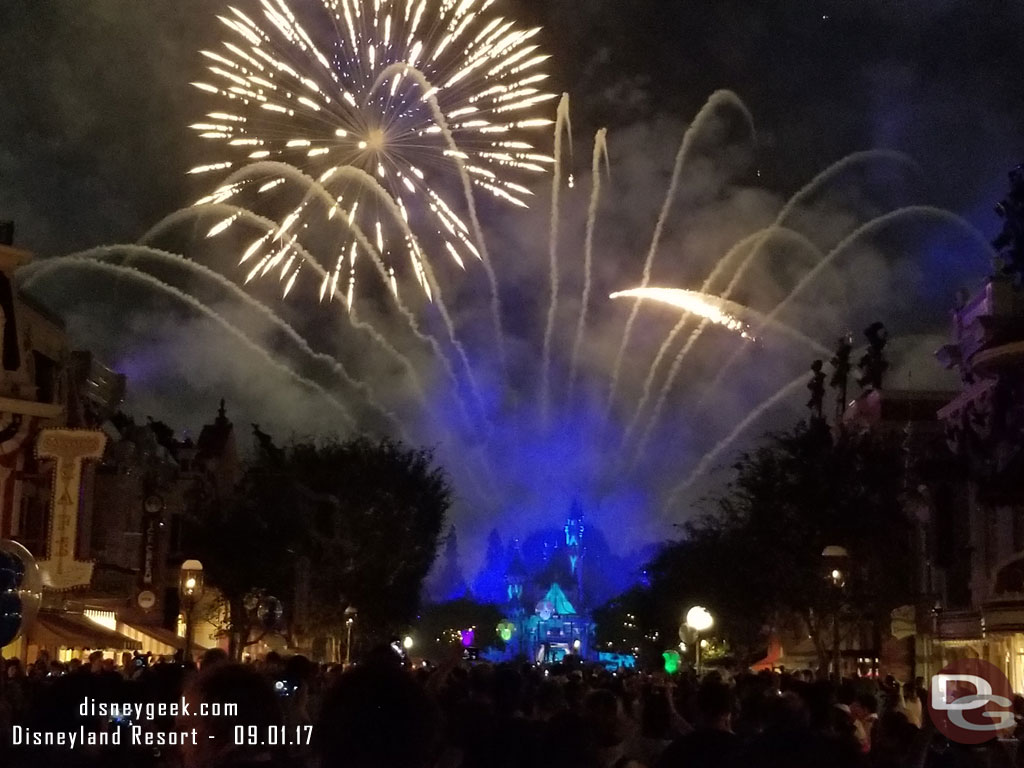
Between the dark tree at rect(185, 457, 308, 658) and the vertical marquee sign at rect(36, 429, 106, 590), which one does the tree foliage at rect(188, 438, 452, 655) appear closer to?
the dark tree at rect(185, 457, 308, 658)

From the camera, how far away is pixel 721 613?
6650cm

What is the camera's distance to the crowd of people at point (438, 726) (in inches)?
186

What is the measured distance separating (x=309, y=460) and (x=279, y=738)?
56.9 m

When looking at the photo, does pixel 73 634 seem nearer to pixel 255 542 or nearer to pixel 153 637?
pixel 153 637

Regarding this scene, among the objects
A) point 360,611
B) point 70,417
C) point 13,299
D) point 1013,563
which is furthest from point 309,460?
point 1013,563

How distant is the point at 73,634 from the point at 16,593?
92.9 ft

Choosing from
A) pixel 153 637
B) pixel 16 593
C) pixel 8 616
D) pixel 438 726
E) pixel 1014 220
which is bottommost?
pixel 438 726

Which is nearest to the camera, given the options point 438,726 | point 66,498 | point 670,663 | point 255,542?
point 438,726

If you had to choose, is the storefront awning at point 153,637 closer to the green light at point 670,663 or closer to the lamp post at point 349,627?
the lamp post at point 349,627

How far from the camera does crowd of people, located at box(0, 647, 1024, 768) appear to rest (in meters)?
4.71

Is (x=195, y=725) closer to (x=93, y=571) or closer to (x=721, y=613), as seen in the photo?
(x=93, y=571)

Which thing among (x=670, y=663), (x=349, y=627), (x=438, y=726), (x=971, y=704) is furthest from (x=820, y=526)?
(x=438, y=726)

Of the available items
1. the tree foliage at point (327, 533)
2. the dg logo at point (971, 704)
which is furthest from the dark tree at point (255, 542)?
the dg logo at point (971, 704)

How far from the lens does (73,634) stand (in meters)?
41.1
